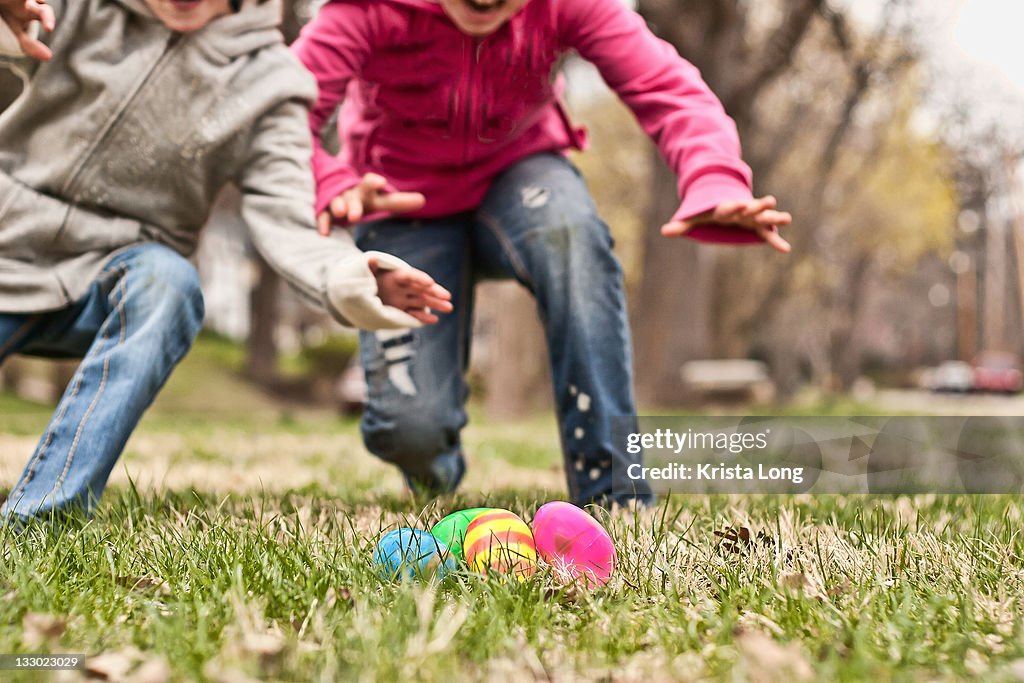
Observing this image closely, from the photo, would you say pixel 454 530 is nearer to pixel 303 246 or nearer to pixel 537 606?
pixel 537 606

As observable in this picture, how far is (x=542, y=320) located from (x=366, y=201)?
24.4 inches

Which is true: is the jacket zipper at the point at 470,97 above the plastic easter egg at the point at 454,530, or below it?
above

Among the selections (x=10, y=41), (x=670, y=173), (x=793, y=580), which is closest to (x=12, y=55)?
(x=10, y=41)

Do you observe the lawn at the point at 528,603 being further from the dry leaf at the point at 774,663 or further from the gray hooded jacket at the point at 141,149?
the gray hooded jacket at the point at 141,149

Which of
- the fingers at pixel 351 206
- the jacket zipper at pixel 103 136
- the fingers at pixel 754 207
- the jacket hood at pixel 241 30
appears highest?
the jacket hood at pixel 241 30

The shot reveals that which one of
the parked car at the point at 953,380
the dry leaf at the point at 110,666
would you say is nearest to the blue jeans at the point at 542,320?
the dry leaf at the point at 110,666

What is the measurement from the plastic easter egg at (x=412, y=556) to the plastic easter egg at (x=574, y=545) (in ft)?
0.68

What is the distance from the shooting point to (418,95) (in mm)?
2902

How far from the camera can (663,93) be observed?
2807mm

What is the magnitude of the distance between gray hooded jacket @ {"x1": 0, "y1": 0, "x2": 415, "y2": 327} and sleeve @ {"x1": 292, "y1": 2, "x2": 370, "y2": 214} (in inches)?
4.5

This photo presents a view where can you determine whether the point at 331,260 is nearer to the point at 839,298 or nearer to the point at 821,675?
the point at 821,675

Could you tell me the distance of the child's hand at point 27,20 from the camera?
2203 mm

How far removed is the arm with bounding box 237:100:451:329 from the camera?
232 cm

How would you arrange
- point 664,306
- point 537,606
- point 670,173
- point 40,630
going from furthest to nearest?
point 664,306, point 670,173, point 537,606, point 40,630
